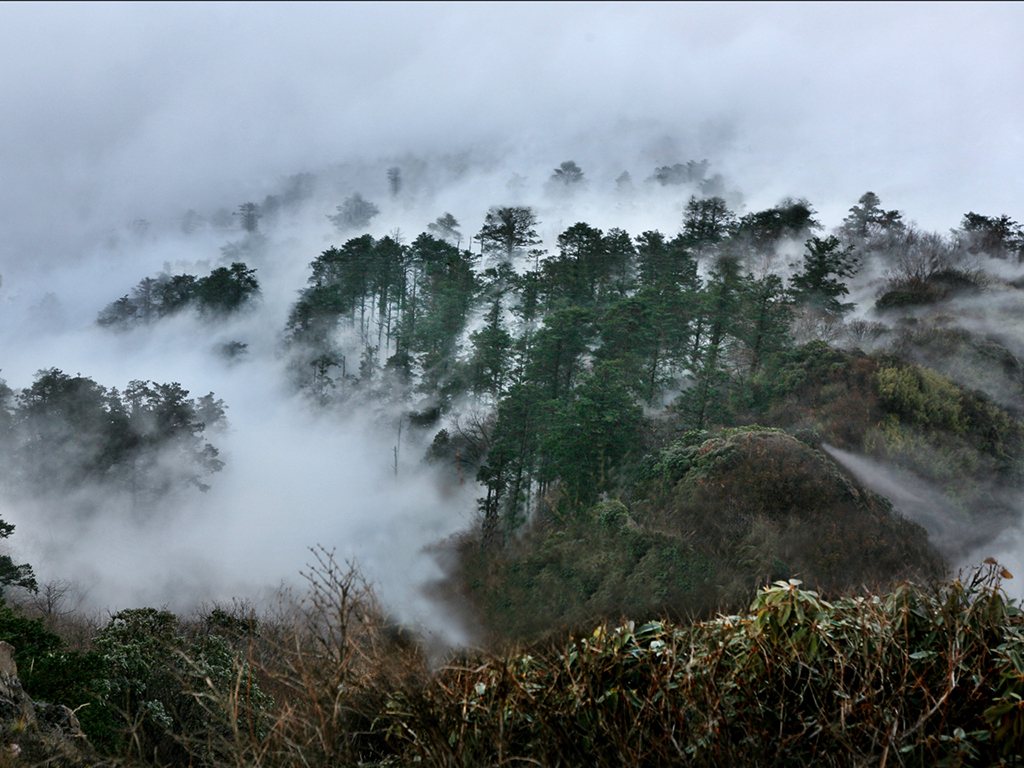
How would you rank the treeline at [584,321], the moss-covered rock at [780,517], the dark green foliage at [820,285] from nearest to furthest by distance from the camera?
the moss-covered rock at [780,517], the treeline at [584,321], the dark green foliage at [820,285]

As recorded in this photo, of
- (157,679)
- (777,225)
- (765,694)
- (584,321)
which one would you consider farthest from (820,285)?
(765,694)

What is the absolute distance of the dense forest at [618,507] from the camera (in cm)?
390

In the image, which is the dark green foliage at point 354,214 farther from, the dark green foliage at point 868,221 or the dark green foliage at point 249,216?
the dark green foliage at point 868,221

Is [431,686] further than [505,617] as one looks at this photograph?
No

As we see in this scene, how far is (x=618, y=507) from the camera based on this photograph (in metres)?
22.9

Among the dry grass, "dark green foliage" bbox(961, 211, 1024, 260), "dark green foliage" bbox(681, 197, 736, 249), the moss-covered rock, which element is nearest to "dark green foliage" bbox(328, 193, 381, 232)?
"dark green foliage" bbox(681, 197, 736, 249)

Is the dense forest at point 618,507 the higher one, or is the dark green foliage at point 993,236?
the dark green foliage at point 993,236

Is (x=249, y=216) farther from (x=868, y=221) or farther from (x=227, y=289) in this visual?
(x=868, y=221)

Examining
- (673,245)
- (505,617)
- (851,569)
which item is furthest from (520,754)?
(673,245)

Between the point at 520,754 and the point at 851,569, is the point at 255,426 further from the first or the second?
the point at 520,754

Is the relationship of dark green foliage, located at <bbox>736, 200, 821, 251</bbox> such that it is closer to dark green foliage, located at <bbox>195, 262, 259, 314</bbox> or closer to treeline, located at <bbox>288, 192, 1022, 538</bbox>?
treeline, located at <bbox>288, 192, 1022, 538</bbox>

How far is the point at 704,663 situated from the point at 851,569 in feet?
51.8

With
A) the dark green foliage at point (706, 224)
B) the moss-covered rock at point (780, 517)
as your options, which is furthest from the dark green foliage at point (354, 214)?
the moss-covered rock at point (780, 517)

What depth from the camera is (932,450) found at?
22594 millimetres
